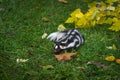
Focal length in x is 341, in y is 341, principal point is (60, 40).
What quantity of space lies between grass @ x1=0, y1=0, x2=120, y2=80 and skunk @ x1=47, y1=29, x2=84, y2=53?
0.11 m

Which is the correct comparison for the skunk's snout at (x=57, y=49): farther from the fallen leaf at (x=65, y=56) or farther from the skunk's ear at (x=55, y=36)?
the skunk's ear at (x=55, y=36)

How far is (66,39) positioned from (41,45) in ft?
1.41

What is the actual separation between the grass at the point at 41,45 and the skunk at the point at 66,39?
0.36 ft

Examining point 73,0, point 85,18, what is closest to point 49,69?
point 85,18

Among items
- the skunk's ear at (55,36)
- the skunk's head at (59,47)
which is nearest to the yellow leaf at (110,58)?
the skunk's head at (59,47)

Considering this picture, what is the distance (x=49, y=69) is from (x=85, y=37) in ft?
4.30

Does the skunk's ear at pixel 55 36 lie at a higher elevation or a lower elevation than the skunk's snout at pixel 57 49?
higher

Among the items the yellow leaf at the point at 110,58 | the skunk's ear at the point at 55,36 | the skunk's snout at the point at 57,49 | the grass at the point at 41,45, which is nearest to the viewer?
the grass at the point at 41,45

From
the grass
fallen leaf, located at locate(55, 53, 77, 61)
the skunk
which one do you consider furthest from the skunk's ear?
fallen leaf, located at locate(55, 53, 77, 61)

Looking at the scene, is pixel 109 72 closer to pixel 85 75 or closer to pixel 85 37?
pixel 85 75

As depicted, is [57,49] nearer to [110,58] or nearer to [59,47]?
[59,47]

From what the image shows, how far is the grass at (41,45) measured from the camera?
15.3 ft

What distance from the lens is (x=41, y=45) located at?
5598mm

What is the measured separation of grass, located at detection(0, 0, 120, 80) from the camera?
4.66 metres
